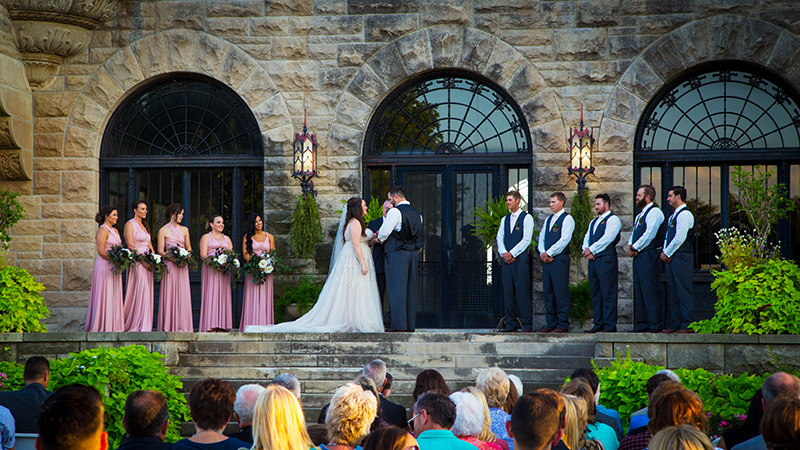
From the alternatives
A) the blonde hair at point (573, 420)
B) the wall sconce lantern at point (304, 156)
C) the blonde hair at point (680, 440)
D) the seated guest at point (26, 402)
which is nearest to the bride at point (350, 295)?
the wall sconce lantern at point (304, 156)

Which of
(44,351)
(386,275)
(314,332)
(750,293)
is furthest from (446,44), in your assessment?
(44,351)

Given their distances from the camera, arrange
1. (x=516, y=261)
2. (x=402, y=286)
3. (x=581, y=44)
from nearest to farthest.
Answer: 1. (x=402, y=286)
2. (x=516, y=261)
3. (x=581, y=44)

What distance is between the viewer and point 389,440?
383 cm

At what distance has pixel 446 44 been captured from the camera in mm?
13781

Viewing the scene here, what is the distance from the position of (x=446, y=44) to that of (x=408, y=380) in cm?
601

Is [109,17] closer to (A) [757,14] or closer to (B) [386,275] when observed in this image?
(B) [386,275]

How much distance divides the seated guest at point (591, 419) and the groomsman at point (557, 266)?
6.41 meters

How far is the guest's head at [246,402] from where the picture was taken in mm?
5086

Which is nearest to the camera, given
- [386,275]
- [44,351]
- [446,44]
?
[44,351]

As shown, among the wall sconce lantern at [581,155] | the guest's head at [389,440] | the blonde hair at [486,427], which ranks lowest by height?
the blonde hair at [486,427]

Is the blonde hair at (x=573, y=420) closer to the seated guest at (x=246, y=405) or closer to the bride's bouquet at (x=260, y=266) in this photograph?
the seated guest at (x=246, y=405)

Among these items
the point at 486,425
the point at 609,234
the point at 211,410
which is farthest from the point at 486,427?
the point at 609,234

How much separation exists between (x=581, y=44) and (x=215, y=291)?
6.76m

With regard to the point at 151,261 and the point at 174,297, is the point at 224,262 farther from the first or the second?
the point at 151,261
